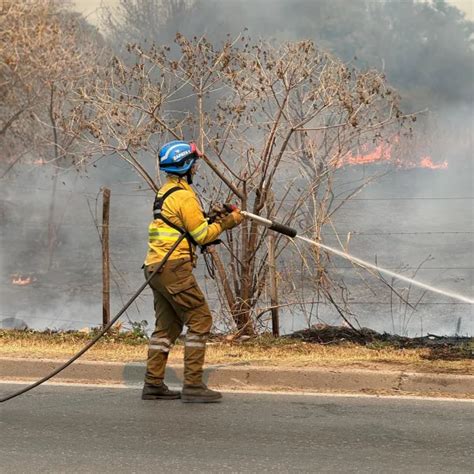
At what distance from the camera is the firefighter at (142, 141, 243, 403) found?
6.17m

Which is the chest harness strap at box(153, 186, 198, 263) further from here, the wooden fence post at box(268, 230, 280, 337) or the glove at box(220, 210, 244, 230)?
the wooden fence post at box(268, 230, 280, 337)

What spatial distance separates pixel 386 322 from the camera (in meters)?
17.1

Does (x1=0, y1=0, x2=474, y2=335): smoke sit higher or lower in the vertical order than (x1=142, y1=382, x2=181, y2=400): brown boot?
higher

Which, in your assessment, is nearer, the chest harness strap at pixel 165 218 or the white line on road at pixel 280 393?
the chest harness strap at pixel 165 218

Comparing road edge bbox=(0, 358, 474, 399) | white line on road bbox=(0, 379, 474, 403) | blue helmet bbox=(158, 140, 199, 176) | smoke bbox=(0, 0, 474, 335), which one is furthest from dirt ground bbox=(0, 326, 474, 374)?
smoke bbox=(0, 0, 474, 335)

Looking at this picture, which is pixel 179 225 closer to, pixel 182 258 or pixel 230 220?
pixel 182 258

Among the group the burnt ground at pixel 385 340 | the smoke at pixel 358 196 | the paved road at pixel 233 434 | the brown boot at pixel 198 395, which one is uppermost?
the smoke at pixel 358 196

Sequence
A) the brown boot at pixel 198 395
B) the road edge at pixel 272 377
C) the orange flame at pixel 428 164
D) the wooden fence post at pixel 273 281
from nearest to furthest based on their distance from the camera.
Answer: the brown boot at pixel 198 395 → the road edge at pixel 272 377 → the wooden fence post at pixel 273 281 → the orange flame at pixel 428 164

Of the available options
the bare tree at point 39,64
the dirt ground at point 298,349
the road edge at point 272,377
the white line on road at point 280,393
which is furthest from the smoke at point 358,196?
the white line on road at point 280,393

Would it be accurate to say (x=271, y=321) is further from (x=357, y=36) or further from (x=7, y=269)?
(x=357, y=36)

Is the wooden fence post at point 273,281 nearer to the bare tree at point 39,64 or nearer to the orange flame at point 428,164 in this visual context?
the bare tree at point 39,64

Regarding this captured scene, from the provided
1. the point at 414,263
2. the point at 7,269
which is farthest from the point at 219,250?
the point at 7,269

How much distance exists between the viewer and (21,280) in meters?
28.2

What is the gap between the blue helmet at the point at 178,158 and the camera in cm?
619
